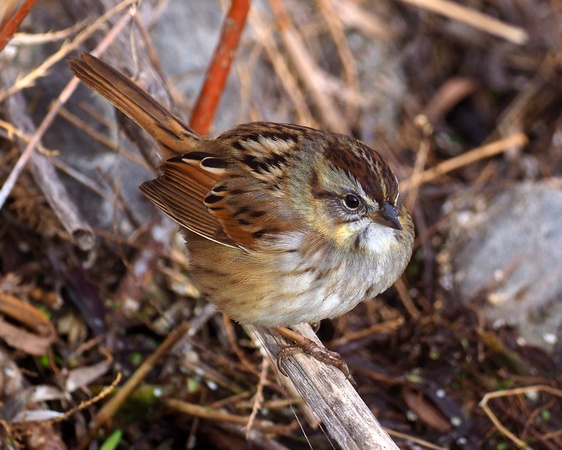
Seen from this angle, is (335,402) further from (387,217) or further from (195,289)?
(195,289)

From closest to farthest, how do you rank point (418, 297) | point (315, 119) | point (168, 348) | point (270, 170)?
1. point (270, 170)
2. point (168, 348)
3. point (418, 297)
4. point (315, 119)

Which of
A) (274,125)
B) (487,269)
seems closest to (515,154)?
(487,269)

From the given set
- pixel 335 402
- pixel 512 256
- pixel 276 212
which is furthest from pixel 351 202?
pixel 512 256

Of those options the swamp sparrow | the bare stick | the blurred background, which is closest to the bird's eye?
the swamp sparrow

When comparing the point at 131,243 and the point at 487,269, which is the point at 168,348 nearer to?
the point at 131,243

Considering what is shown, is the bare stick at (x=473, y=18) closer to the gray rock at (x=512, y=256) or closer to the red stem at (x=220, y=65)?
the gray rock at (x=512, y=256)

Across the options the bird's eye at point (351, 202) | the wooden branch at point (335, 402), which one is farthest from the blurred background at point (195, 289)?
the bird's eye at point (351, 202)
